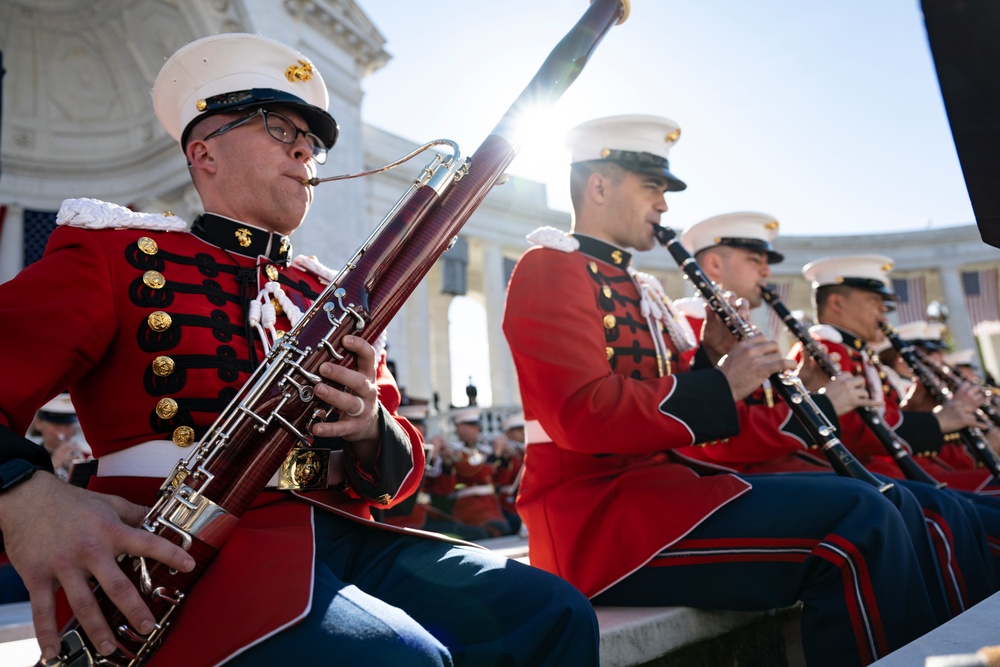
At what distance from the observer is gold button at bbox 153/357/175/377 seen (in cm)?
189

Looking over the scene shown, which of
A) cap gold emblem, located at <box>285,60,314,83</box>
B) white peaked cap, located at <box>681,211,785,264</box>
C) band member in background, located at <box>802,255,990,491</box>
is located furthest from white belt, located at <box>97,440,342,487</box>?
white peaked cap, located at <box>681,211,785,264</box>

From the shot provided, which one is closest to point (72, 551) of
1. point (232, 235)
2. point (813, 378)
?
point (232, 235)

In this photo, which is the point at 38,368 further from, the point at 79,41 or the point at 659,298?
the point at 79,41

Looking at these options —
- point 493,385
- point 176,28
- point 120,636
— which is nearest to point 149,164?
point 176,28

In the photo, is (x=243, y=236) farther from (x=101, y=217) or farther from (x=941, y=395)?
(x=941, y=395)

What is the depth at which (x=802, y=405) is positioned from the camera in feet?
9.96

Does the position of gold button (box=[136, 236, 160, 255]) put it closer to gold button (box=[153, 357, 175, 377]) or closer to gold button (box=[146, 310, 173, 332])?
gold button (box=[146, 310, 173, 332])

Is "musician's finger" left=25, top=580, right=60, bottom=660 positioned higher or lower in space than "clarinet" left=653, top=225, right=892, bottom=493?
lower

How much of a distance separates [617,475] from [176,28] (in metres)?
17.6

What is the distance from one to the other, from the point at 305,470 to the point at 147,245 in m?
0.80

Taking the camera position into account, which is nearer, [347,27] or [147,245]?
[147,245]

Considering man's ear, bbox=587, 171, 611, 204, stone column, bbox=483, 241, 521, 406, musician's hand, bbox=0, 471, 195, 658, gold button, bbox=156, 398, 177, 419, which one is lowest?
musician's hand, bbox=0, 471, 195, 658

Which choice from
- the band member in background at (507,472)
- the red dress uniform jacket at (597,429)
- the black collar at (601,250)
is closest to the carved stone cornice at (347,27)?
the band member in background at (507,472)

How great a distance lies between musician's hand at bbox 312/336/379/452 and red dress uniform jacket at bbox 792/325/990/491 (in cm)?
354
